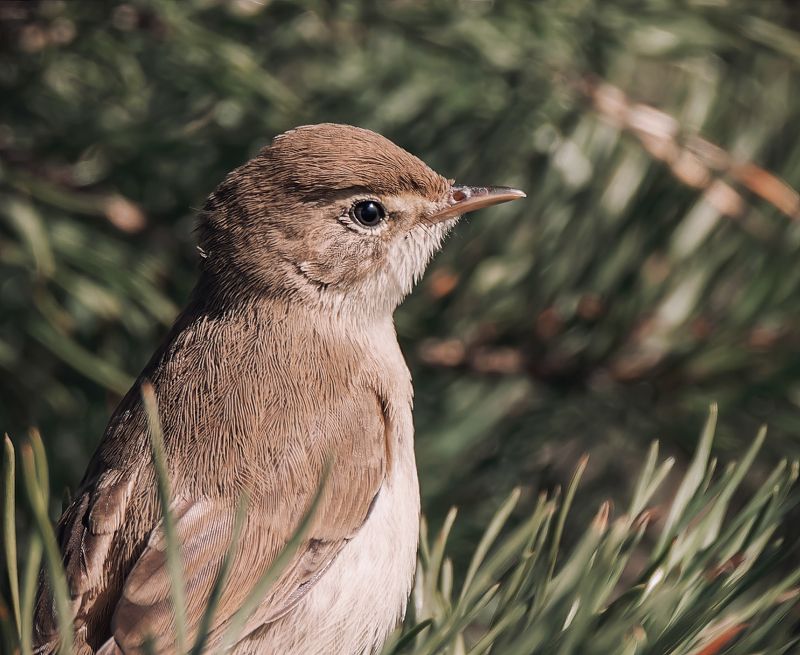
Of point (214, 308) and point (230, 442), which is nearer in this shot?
point (230, 442)

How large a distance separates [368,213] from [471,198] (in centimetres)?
25

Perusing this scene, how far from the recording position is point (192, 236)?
7.30 ft

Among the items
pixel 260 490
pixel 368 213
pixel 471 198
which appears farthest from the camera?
pixel 368 213

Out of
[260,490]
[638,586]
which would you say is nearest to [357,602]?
[260,490]

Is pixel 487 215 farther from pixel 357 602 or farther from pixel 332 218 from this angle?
pixel 357 602

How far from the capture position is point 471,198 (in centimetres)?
222

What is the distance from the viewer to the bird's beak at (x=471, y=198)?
2143mm

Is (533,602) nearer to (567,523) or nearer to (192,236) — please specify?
(567,523)

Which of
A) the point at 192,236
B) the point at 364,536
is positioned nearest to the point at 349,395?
the point at 364,536


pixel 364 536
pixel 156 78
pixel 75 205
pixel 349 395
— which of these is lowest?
pixel 364 536

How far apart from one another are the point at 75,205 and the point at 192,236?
342mm

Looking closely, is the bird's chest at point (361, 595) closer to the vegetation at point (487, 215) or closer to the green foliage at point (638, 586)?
the vegetation at point (487, 215)

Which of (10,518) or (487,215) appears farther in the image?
(487,215)

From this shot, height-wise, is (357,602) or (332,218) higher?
(332,218)
